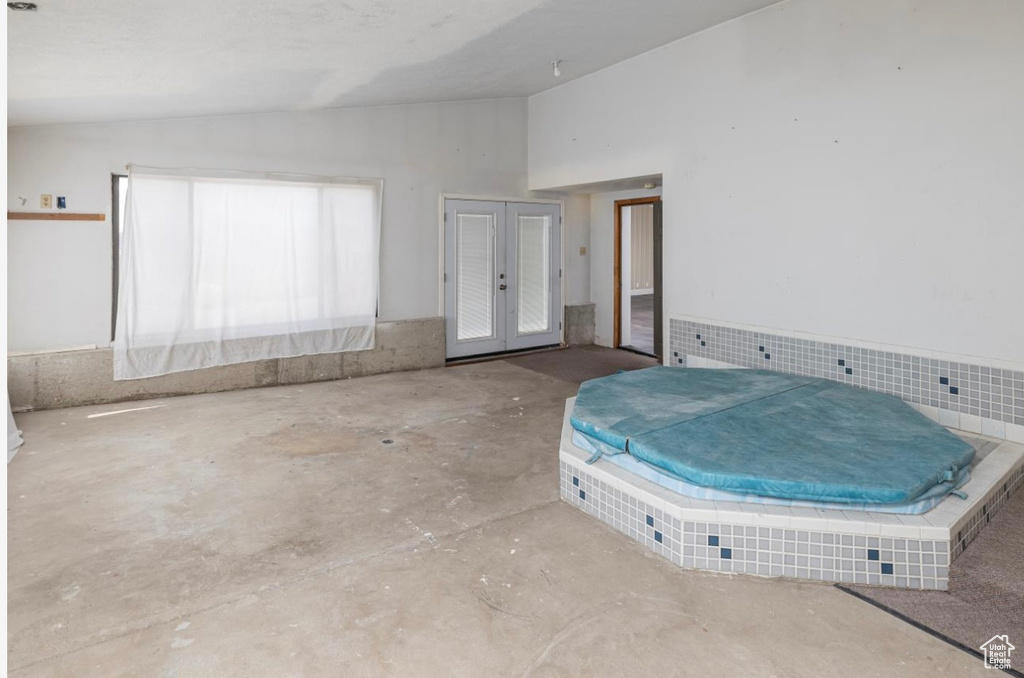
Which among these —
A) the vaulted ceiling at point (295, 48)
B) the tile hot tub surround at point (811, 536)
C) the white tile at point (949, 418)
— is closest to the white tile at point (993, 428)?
the white tile at point (949, 418)

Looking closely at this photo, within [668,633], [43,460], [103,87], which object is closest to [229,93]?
[103,87]

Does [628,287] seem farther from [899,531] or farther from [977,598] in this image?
[977,598]

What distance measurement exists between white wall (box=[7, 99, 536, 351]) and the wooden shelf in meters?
0.04

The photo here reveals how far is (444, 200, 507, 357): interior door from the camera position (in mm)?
6801

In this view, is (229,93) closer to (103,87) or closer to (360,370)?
(103,87)

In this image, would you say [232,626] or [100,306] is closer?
[232,626]

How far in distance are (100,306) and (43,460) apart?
1672mm

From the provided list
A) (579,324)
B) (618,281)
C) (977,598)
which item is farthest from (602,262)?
(977,598)

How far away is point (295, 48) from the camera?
3.51 meters

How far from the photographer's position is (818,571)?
2436mm

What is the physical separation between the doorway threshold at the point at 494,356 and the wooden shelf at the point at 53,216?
3496 mm

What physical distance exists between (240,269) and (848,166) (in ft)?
16.2

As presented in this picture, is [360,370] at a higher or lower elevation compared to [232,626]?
higher

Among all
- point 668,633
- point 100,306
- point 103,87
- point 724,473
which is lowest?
point 668,633
